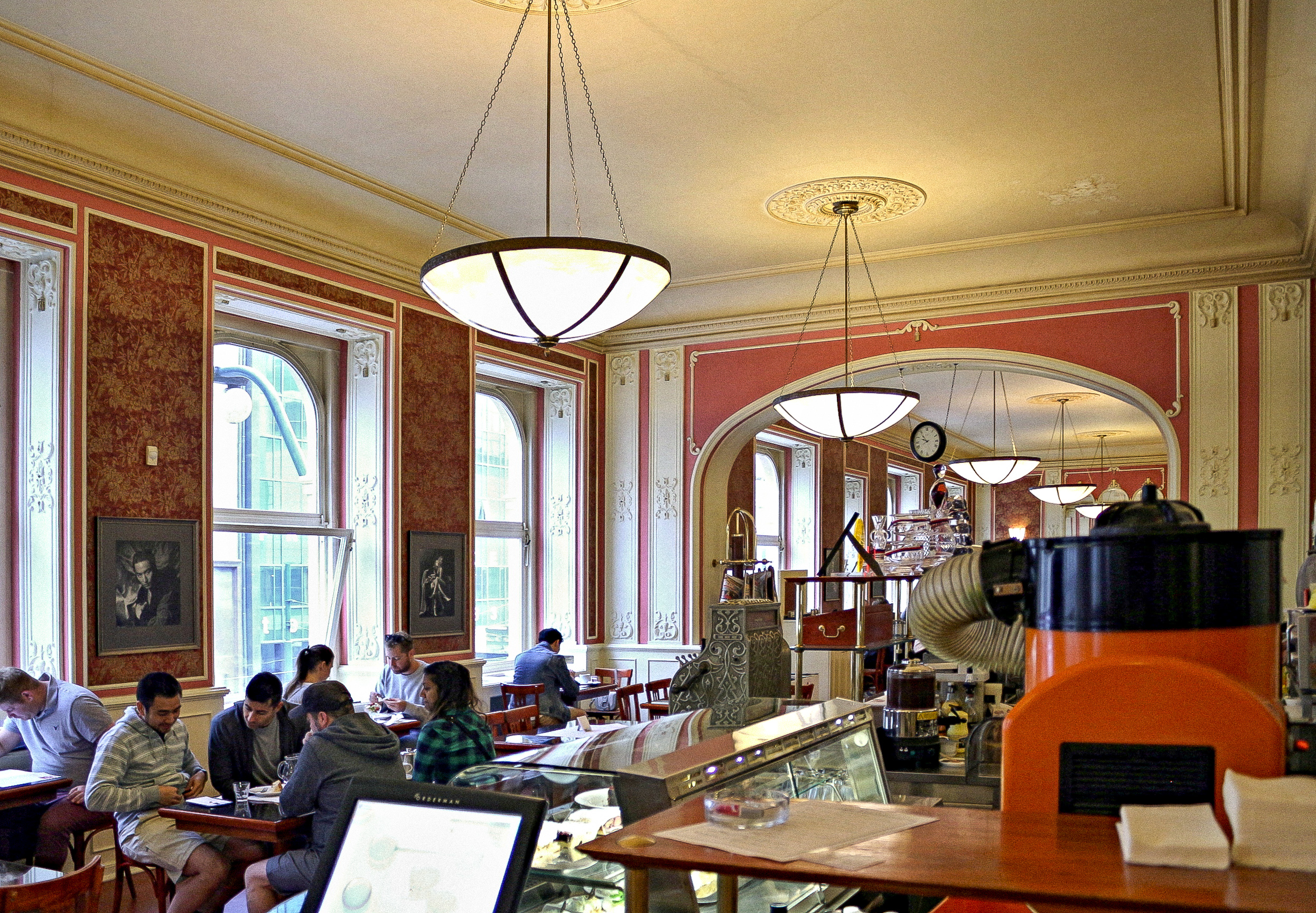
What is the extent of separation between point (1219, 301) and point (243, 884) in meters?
7.18

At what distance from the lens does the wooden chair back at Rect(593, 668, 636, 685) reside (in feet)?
31.2

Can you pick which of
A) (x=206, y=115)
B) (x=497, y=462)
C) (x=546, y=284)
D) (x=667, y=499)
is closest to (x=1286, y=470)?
(x=667, y=499)

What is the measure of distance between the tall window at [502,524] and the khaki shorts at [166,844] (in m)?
4.77

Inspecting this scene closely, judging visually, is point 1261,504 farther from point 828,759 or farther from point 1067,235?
point 828,759

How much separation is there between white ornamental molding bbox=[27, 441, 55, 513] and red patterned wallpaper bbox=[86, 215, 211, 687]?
166 mm

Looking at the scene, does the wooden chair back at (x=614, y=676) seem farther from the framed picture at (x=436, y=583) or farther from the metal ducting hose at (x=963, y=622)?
the metal ducting hose at (x=963, y=622)

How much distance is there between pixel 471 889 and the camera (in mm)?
1355

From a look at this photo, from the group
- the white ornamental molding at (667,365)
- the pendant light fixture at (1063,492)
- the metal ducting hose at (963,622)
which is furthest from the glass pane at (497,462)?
the pendant light fixture at (1063,492)

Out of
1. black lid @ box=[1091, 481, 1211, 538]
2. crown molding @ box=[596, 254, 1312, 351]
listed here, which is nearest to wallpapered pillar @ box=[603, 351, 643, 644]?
crown molding @ box=[596, 254, 1312, 351]

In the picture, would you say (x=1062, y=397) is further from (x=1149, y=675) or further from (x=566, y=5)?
(x=1149, y=675)

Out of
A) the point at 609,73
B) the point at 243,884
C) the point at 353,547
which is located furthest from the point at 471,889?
the point at 353,547

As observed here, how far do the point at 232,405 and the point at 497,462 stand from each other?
118 inches

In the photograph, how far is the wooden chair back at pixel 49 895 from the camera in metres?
2.72

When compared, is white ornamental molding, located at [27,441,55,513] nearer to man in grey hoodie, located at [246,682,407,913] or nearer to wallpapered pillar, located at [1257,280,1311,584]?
man in grey hoodie, located at [246,682,407,913]
